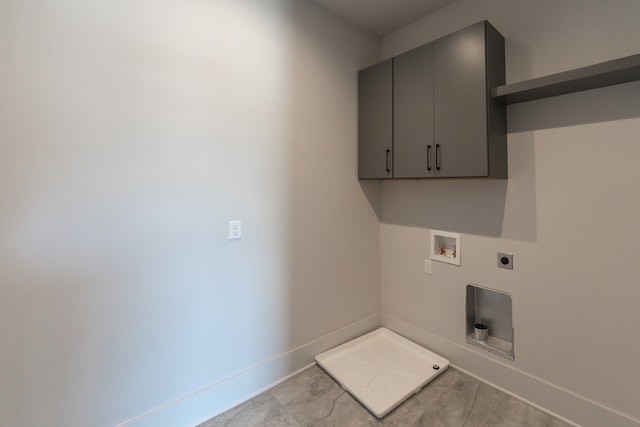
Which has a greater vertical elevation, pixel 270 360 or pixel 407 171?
pixel 407 171

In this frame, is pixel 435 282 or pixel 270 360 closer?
pixel 270 360

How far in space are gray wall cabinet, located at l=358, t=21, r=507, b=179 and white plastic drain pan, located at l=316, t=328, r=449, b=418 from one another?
142 cm

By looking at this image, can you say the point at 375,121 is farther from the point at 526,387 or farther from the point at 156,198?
the point at 526,387

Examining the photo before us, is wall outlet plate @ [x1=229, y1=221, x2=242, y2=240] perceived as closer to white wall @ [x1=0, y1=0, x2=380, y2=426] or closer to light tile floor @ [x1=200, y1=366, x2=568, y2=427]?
white wall @ [x1=0, y1=0, x2=380, y2=426]

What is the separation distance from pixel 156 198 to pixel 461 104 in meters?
1.89

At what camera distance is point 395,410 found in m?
1.70

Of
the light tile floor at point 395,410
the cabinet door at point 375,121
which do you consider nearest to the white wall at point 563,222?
the light tile floor at point 395,410

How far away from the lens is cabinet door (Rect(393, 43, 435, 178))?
1923 mm

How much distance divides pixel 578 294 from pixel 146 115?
2.59m

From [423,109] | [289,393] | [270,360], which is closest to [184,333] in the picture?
[270,360]

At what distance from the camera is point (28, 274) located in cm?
118

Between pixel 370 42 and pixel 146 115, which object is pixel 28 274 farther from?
pixel 370 42

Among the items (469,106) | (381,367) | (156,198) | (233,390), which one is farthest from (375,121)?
(233,390)

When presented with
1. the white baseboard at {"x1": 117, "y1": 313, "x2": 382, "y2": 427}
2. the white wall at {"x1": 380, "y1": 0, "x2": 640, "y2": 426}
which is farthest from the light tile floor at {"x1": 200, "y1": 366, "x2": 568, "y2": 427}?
the white wall at {"x1": 380, "y1": 0, "x2": 640, "y2": 426}
